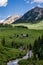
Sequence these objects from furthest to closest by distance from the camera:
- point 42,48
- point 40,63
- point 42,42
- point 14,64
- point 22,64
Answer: point 42,42
point 42,48
point 14,64
point 22,64
point 40,63

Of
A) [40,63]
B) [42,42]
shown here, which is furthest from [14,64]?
[42,42]

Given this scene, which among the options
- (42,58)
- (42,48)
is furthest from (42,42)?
(42,58)

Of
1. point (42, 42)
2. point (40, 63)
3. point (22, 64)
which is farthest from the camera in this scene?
point (42, 42)

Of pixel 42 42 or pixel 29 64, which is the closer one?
pixel 29 64

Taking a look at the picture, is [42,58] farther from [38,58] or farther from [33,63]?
[33,63]

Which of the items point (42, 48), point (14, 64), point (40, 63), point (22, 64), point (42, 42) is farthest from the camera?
point (42, 42)

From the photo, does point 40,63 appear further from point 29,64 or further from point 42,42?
point 42,42

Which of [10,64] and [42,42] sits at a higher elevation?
[42,42]

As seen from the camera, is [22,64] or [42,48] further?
[42,48]

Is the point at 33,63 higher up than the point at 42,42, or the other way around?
the point at 42,42
